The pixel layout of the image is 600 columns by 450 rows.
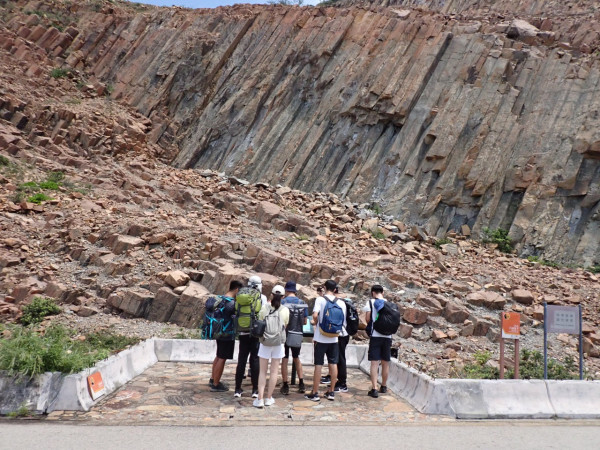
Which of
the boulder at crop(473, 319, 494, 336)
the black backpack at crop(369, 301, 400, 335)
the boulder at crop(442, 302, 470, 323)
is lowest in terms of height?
the black backpack at crop(369, 301, 400, 335)

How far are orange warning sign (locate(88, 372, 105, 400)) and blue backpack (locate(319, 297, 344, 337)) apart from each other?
129 inches

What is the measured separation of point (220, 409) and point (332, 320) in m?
2.00

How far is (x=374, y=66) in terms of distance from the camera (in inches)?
1041

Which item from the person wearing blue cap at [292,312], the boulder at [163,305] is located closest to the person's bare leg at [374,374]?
the person wearing blue cap at [292,312]

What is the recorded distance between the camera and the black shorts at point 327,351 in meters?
7.98

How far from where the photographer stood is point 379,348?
8.25 m

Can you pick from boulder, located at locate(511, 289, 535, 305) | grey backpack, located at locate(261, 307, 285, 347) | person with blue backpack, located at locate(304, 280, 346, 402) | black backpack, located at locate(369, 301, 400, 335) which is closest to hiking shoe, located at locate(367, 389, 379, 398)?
person with blue backpack, located at locate(304, 280, 346, 402)

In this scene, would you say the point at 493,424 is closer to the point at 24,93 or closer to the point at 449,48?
the point at 449,48

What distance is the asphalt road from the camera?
5902mm

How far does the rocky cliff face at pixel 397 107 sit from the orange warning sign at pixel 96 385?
664 inches

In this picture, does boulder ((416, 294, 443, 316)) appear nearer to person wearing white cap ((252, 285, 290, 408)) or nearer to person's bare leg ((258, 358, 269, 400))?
person wearing white cap ((252, 285, 290, 408))

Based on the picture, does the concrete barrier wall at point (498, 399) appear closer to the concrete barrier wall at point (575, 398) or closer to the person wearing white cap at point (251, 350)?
the concrete barrier wall at point (575, 398)

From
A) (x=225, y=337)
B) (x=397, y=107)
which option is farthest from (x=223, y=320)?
(x=397, y=107)

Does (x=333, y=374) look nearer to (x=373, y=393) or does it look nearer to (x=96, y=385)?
(x=373, y=393)
